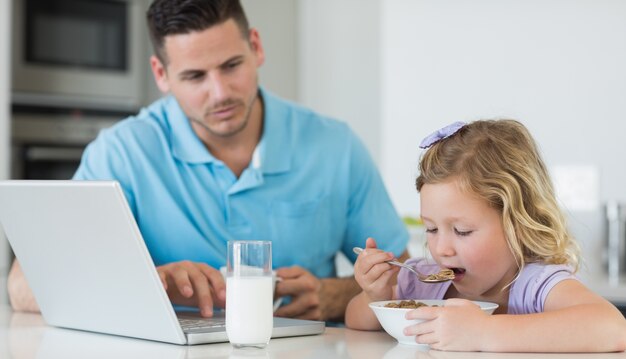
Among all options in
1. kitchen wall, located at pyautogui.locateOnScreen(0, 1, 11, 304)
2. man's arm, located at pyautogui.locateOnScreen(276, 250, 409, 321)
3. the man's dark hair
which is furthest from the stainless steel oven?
man's arm, located at pyautogui.locateOnScreen(276, 250, 409, 321)

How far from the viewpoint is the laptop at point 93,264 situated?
141cm

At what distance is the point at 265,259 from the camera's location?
1.38 metres

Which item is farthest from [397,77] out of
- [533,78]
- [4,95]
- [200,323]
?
[200,323]

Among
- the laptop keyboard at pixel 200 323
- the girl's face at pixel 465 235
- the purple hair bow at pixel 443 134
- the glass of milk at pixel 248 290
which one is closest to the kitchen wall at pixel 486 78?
the purple hair bow at pixel 443 134

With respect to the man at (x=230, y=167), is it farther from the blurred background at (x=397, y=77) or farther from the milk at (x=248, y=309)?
the blurred background at (x=397, y=77)

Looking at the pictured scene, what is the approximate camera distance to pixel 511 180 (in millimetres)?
1604

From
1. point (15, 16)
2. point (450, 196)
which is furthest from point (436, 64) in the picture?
point (450, 196)

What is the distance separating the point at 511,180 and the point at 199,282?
0.56m

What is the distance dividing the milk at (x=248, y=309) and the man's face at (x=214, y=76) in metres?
0.84

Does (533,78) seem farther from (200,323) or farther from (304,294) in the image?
(200,323)

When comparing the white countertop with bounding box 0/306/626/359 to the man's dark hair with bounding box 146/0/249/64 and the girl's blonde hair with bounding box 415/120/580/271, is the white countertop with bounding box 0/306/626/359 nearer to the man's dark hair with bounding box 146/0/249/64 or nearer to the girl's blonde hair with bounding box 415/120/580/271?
the girl's blonde hair with bounding box 415/120/580/271

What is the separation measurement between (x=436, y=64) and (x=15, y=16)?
1573 mm

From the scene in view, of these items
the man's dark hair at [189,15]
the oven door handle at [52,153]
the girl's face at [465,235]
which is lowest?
the oven door handle at [52,153]

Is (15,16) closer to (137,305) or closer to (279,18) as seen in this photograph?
(279,18)
